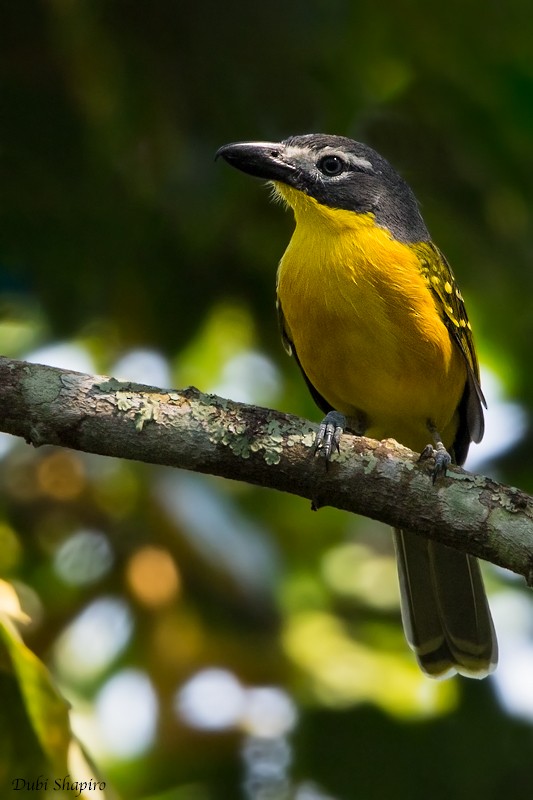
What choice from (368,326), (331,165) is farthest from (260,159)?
(368,326)

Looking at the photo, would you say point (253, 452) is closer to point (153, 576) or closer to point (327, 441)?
point (327, 441)

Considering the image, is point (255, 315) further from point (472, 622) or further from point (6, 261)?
point (472, 622)

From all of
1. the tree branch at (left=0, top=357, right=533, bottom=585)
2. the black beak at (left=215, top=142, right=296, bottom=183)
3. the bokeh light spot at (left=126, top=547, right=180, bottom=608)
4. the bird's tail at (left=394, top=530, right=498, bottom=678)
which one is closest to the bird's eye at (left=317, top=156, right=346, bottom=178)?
the black beak at (left=215, top=142, right=296, bottom=183)

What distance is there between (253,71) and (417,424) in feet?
5.84

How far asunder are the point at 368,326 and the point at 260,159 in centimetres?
96

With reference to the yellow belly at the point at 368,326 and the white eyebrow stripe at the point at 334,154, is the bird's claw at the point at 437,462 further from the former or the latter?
→ the white eyebrow stripe at the point at 334,154

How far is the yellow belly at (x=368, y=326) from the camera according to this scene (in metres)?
4.79

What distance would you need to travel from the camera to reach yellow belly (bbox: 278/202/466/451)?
15.7ft

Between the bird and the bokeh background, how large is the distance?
26cm

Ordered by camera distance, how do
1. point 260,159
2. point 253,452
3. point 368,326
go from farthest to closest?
point 260,159
point 368,326
point 253,452

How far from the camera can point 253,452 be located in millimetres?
3479

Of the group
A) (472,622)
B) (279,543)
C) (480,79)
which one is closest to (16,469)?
(279,543)

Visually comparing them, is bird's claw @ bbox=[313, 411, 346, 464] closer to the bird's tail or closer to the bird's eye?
the bird's tail

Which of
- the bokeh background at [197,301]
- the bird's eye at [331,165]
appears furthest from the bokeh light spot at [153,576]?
the bird's eye at [331,165]
